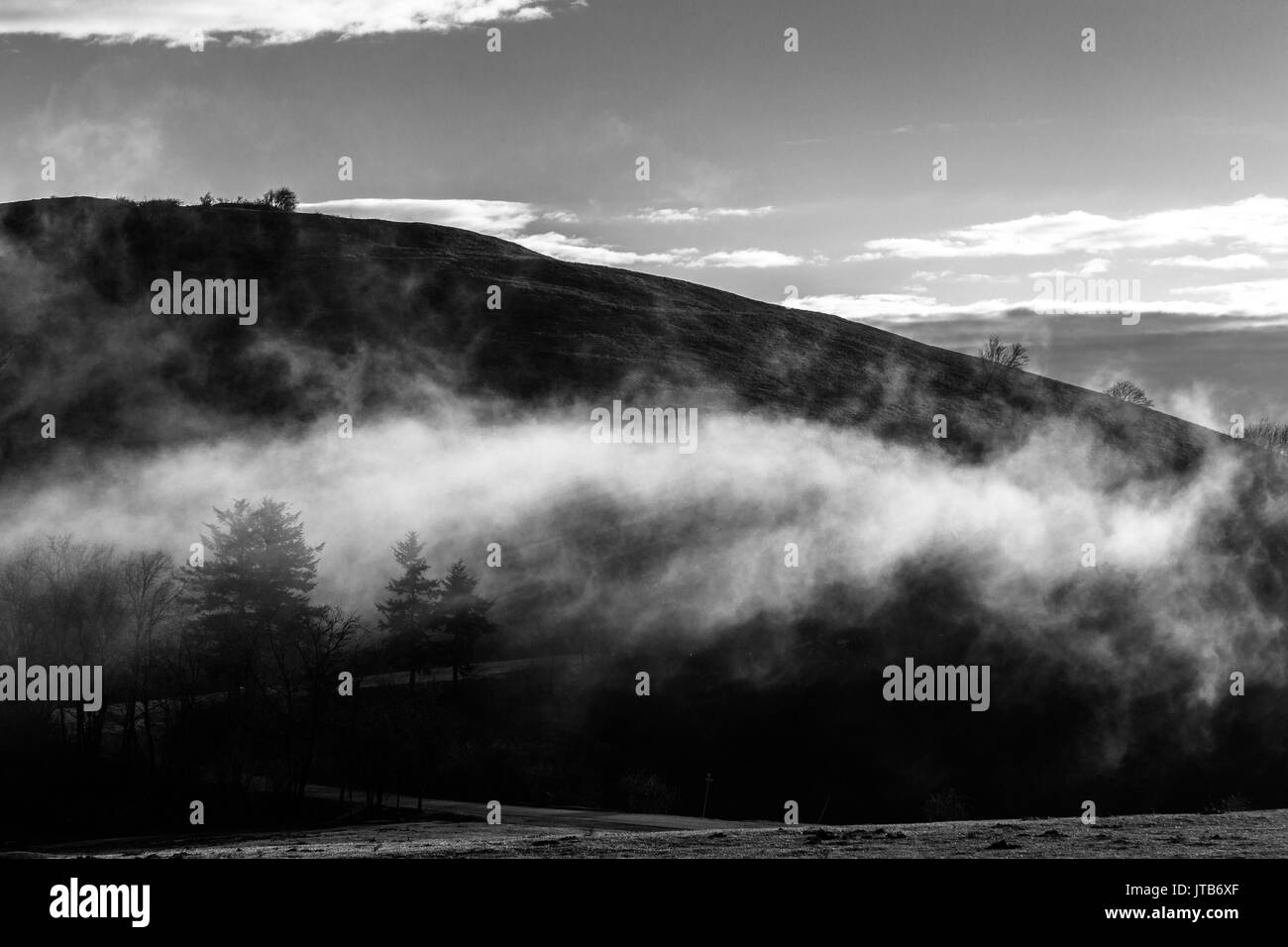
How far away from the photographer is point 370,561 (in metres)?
130

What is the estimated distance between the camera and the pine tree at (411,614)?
109875mm

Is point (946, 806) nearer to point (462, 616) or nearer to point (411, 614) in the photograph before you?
point (462, 616)

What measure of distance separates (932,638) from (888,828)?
79.4m

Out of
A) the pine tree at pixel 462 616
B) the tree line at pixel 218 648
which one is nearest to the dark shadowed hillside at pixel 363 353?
the tree line at pixel 218 648

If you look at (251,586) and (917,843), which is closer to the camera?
(917,843)

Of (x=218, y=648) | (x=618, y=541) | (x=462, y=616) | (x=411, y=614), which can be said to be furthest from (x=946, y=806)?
(x=218, y=648)

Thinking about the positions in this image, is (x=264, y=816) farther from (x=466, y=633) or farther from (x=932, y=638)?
(x=932, y=638)

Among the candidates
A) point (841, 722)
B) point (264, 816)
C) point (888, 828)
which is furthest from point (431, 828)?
point (841, 722)

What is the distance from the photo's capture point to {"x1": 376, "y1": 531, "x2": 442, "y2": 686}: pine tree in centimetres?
10988

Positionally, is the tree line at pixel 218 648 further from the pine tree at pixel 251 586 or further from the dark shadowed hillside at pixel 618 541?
the dark shadowed hillside at pixel 618 541

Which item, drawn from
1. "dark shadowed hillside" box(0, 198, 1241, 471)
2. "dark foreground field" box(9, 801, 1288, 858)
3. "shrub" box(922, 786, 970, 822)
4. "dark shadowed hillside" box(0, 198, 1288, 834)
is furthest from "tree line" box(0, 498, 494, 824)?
"dark shadowed hillside" box(0, 198, 1241, 471)

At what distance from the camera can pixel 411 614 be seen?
365 ft

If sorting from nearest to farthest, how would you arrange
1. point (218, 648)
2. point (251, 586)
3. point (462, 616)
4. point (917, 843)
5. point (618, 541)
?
point (917, 843)
point (218, 648)
point (251, 586)
point (462, 616)
point (618, 541)
